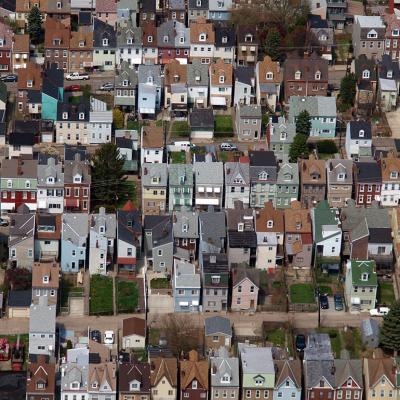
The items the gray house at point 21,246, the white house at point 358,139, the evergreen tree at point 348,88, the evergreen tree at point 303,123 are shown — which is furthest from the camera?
the evergreen tree at point 348,88

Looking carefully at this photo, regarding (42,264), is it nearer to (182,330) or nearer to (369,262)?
(182,330)

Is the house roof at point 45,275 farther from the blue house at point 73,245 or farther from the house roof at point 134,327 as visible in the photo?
the house roof at point 134,327

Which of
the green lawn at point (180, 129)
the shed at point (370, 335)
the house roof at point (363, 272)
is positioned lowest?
the shed at point (370, 335)

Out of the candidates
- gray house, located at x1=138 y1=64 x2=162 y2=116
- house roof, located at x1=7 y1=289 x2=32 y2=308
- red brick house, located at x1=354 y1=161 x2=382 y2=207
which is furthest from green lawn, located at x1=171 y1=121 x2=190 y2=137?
house roof, located at x1=7 y1=289 x2=32 y2=308

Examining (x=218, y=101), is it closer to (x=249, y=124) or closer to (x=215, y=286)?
(x=249, y=124)

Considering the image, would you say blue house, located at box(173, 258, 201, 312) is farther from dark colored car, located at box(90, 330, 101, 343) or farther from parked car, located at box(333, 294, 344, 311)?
parked car, located at box(333, 294, 344, 311)

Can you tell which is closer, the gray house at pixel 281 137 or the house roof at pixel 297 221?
the house roof at pixel 297 221

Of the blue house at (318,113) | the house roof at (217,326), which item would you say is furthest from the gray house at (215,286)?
the blue house at (318,113)

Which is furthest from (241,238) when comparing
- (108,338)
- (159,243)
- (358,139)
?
(358,139)
